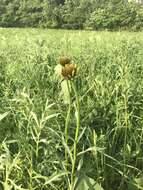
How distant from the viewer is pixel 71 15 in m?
51.6

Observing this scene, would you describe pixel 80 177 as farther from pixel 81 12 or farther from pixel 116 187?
pixel 81 12

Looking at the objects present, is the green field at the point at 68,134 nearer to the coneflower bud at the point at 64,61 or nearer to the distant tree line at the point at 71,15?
the coneflower bud at the point at 64,61

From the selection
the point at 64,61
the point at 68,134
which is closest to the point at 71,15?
the point at 68,134

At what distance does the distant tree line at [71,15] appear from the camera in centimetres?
5066

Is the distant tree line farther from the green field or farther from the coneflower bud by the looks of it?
the coneflower bud

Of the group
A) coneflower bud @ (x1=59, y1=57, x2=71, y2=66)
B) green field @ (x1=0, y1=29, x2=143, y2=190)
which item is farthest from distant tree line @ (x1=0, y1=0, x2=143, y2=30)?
coneflower bud @ (x1=59, y1=57, x2=71, y2=66)

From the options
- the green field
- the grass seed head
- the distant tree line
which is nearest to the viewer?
the grass seed head

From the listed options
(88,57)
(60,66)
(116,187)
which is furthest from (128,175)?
(88,57)

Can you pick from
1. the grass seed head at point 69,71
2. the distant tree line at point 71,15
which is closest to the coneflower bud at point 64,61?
the grass seed head at point 69,71

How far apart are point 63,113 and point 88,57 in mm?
1675

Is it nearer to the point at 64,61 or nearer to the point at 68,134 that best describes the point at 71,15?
the point at 68,134

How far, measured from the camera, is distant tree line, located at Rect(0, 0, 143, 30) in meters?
50.7

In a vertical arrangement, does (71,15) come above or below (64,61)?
below

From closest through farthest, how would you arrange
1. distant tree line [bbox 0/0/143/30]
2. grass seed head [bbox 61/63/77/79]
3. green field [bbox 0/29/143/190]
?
1. grass seed head [bbox 61/63/77/79]
2. green field [bbox 0/29/143/190]
3. distant tree line [bbox 0/0/143/30]
